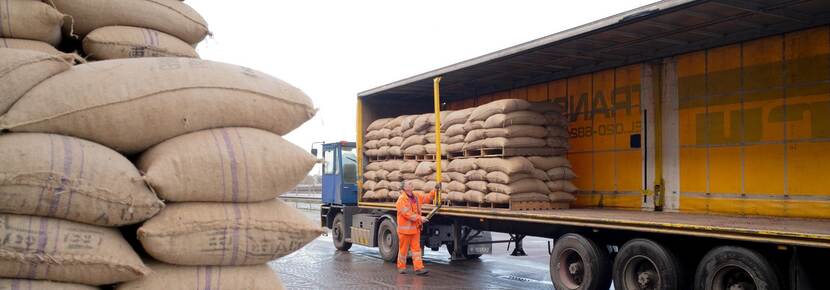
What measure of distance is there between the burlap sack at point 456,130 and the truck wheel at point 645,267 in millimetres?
3923

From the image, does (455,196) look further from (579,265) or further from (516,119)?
(579,265)

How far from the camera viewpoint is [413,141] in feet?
40.1

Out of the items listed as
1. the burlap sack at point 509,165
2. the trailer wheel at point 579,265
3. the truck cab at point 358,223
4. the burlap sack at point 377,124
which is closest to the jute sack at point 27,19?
the trailer wheel at point 579,265

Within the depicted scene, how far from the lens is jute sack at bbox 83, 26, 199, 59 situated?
13.0 ft

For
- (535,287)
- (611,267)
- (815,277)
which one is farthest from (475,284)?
(815,277)

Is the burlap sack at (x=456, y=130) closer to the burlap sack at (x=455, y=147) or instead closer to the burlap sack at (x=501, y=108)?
the burlap sack at (x=455, y=147)

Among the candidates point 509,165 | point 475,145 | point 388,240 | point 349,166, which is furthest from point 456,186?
point 349,166

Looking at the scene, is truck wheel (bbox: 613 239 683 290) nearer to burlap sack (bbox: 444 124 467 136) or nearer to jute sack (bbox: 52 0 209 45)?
burlap sack (bbox: 444 124 467 136)

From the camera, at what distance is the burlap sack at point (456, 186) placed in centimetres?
1089

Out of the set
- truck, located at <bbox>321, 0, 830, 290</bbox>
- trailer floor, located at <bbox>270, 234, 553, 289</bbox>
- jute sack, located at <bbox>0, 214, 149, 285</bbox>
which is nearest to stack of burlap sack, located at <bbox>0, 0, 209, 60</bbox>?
jute sack, located at <bbox>0, 214, 149, 285</bbox>

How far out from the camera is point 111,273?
3221mm

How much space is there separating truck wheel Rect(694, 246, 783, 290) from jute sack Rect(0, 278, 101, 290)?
5328 mm

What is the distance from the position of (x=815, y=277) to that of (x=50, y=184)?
577 centimetres

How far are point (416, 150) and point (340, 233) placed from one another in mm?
3483
